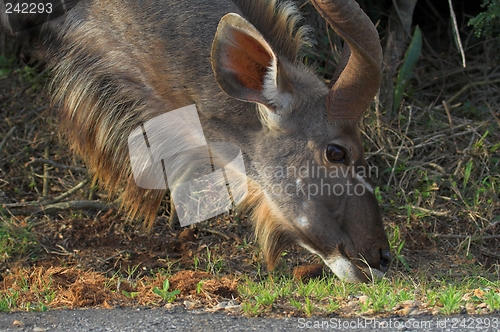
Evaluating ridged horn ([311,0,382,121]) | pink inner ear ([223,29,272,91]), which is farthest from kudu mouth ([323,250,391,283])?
Answer: pink inner ear ([223,29,272,91])

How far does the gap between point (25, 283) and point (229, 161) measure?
147 centimetres

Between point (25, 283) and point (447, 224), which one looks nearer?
point (25, 283)

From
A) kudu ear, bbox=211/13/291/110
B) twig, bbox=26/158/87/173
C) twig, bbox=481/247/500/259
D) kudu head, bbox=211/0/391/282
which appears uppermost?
kudu ear, bbox=211/13/291/110

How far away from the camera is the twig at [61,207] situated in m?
5.97

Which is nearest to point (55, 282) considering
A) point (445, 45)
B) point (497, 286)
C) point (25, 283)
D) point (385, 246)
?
point (25, 283)

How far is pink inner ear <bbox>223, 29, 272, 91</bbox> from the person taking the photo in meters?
4.38

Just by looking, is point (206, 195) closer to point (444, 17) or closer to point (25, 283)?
point (25, 283)

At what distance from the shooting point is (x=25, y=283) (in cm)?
480

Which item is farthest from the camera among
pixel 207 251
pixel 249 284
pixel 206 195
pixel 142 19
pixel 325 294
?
pixel 206 195

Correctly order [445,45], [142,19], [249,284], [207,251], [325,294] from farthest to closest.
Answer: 1. [445,45]
2. [207,251]
3. [142,19]
4. [249,284]
5. [325,294]

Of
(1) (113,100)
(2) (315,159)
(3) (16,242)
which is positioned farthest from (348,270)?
(3) (16,242)

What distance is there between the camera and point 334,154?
4.59 metres

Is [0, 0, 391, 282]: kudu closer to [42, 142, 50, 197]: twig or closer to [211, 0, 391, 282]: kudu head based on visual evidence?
[211, 0, 391, 282]: kudu head

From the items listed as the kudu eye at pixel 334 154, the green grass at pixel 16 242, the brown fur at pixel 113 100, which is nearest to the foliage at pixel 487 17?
the brown fur at pixel 113 100
